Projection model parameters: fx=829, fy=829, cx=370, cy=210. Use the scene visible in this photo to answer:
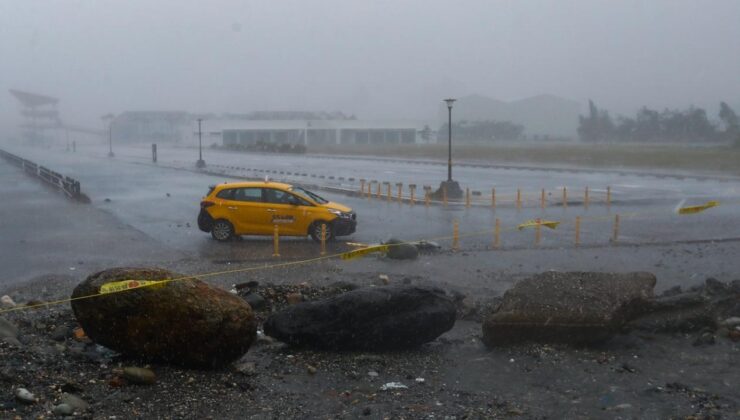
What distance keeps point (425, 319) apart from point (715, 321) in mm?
3635

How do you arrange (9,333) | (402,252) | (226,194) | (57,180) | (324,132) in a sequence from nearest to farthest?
→ 1. (9,333)
2. (402,252)
3. (226,194)
4. (57,180)
5. (324,132)

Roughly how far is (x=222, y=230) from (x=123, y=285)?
1122cm

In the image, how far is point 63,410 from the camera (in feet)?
22.5

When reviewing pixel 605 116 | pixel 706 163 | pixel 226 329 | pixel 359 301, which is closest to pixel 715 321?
pixel 359 301

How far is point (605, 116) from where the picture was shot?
122 m

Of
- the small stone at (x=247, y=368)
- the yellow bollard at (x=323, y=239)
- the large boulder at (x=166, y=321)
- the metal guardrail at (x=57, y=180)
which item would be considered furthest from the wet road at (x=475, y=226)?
the large boulder at (x=166, y=321)

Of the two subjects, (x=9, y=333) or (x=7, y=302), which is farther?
(x=7, y=302)

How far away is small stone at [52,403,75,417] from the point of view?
6.83 metres

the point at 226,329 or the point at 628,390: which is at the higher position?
the point at 226,329

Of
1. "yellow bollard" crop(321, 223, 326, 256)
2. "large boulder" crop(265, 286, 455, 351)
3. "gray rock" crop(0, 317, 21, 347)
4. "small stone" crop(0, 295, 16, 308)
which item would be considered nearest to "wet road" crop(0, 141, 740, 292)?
→ "yellow bollard" crop(321, 223, 326, 256)

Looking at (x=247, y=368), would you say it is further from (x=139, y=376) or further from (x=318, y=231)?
(x=318, y=231)

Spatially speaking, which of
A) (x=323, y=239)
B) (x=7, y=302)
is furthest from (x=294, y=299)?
(x=323, y=239)

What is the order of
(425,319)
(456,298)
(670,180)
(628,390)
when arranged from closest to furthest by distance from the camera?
1. (628,390)
2. (425,319)
3. (456,298)
4. (670,180)

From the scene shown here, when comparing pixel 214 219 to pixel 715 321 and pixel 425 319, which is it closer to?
pixel 425 319
